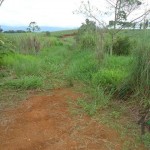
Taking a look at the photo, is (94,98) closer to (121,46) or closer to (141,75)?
(141,75)

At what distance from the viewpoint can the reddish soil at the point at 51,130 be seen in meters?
3.12

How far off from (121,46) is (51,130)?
25.3ft

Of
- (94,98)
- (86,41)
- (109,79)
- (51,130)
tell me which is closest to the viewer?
(51,130)

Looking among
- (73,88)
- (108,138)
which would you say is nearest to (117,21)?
(73,88)

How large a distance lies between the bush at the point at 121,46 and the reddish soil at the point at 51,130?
6738 millimetres

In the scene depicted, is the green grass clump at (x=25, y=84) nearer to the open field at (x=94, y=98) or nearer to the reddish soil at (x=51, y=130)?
the open field at (x=94, y=98)

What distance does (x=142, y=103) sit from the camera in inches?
157

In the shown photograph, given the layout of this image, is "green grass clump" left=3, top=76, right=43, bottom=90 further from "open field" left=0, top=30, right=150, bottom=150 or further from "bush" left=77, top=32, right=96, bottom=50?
"bush" left=77, top=32, right=96, bottom=50

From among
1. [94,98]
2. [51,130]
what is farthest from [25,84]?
[51,130]

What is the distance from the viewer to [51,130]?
341 centimetres

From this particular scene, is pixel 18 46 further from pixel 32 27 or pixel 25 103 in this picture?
pixel 25 103

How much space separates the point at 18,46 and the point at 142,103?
7.12 m

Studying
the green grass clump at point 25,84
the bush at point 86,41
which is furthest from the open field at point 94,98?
the bush at point 86,41

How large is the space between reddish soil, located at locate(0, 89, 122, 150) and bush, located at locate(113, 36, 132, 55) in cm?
674
